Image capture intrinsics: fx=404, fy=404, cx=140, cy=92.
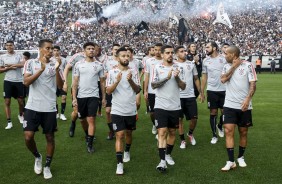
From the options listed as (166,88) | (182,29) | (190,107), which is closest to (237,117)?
(166,88)

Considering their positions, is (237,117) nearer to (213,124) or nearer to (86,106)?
(213,124)

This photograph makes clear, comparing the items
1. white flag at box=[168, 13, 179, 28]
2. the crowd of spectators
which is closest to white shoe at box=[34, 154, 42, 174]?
white flag at box=[168, 13, 179, 28]

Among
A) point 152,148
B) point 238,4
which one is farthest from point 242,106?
point 238,4

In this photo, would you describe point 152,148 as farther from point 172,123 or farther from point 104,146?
point 172,123

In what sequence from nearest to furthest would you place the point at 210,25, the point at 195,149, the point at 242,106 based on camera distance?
the point at 242,106 → the point at 195,149 → the point at 210,25

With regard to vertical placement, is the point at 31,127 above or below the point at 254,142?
above

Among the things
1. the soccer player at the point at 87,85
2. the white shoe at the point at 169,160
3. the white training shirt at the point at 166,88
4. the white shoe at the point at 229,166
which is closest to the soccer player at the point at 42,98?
the soccer player at the point at 87,85

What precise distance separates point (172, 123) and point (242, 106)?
1.32 m

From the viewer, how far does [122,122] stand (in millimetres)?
7422

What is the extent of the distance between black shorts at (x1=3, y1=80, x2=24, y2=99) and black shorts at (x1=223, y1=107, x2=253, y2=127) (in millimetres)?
6653

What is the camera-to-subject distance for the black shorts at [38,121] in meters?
6.93

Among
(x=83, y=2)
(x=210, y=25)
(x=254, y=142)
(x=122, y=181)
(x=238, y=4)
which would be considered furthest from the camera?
(x=83, y=2)

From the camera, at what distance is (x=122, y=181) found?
22.1 ft

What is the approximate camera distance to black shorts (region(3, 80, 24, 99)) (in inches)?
464
